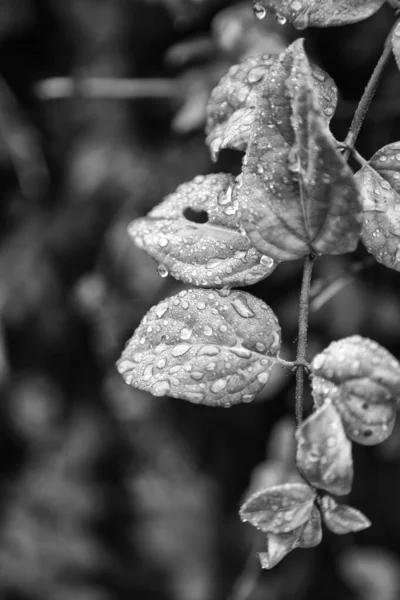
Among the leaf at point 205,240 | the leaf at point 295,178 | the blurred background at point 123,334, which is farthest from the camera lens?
the blurred background at point 123,334

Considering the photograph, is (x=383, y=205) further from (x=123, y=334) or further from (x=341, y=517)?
(x=123, y=334)

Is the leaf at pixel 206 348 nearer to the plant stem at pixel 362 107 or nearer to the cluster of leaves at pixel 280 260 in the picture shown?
the cluster of leaves at pixel 280 260

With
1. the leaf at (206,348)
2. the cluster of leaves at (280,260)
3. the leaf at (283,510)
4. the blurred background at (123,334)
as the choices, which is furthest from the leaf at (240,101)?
the blurred background at (123,334)

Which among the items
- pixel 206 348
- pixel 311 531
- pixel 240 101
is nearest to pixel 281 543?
pixel 311 531

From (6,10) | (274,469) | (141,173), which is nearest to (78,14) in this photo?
(6,10)

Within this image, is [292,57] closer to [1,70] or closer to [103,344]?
[103,344]

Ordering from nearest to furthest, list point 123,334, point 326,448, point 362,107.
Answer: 1. point 326,448
2. point 362,107
3. point 123,334
